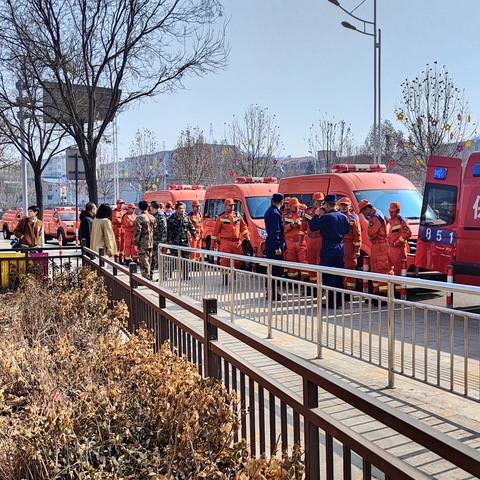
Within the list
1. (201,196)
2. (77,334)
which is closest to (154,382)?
(77,334)

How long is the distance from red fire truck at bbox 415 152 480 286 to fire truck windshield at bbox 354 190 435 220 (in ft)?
5.23

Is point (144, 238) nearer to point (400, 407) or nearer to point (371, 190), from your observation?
point (371, 190)

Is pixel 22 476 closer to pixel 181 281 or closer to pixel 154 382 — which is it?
pixel 154 382

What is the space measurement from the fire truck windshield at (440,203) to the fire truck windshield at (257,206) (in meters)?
5.21

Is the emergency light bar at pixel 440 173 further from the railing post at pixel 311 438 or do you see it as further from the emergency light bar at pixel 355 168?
the railing post at pixel 311 438

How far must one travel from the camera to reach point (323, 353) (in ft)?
21.9

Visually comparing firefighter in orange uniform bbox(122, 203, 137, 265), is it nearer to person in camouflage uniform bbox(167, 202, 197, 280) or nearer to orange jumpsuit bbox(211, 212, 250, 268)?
person in camouflage uniform bbox(167, 202, 197, 280)

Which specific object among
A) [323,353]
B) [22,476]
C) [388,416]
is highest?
[388,416]

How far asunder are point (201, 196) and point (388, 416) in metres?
18.6

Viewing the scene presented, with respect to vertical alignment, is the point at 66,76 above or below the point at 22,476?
above

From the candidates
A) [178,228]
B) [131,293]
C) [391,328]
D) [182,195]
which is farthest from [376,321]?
[182,195]

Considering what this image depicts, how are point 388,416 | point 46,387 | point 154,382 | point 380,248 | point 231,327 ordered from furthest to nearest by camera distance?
point 380,248, point 46,387, point 154,382, point 231,327, point 388,416

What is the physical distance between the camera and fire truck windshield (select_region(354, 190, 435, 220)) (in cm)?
1134

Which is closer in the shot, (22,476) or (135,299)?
(22,476)
